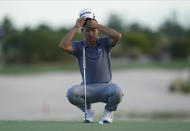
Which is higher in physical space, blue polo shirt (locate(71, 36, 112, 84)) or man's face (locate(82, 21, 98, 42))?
man's face (locate(82, 21, 98, 42))

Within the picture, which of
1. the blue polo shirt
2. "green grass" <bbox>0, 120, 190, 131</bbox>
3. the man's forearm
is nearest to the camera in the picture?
"green grass" <bbox>0, 120, 190, 131</bbox>

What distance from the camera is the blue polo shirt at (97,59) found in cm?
632

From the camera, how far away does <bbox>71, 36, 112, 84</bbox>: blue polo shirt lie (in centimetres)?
632

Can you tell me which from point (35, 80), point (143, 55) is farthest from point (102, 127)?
point (143, 55)

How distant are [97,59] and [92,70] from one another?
0.15m

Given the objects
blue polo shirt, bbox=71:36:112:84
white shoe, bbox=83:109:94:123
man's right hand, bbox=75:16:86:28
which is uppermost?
man's right hand, bbox=75:16:86:28

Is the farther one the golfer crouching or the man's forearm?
the golfer crouching

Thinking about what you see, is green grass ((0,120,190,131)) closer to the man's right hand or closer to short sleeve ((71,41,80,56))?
short sleeve ((71,41,80,56))

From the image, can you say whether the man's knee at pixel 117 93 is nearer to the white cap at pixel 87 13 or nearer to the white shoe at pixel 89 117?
the white shoe at pixel 89 117

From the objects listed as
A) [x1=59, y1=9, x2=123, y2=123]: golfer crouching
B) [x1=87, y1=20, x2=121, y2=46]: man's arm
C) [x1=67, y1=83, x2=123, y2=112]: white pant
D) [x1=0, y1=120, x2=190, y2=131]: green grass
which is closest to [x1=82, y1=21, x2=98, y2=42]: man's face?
[x1=59, y1=9, x2=123, y2=123]: golfer crouching

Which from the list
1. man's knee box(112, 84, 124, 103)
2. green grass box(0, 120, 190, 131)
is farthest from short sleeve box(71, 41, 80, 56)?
green grass box(0, 120, 190, 131)

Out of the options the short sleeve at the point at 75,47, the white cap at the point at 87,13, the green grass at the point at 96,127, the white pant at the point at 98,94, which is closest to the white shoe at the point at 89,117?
the white pant at the point at 98,94

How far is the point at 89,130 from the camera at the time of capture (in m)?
5.25

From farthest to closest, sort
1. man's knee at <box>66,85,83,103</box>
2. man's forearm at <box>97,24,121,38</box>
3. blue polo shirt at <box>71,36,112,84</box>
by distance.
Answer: blue polo shirt at <box>71,36,112,84</box>
man's knee at <box>66,85,83,103</box>
man's forearm at <box>97,24,121,38</box>
